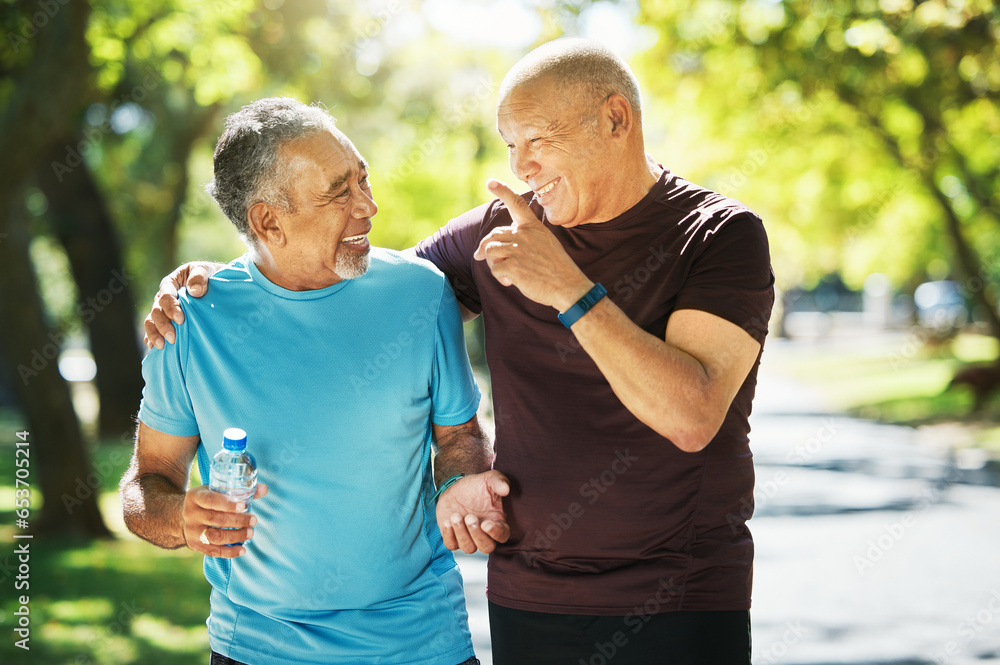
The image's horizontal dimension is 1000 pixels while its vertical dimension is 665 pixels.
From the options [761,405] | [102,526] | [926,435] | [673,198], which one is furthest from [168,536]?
[761,405]

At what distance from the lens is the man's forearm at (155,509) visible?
2705 millimetres

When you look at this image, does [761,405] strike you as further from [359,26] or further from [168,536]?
[168,536]

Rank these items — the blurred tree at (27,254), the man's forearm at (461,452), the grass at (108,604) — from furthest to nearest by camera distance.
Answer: the blurred tree at (27,254)
the grass at (108,604)
the man's forearm at (461,452)

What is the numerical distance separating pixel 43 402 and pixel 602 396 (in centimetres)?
878

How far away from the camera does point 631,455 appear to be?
8.87 ft

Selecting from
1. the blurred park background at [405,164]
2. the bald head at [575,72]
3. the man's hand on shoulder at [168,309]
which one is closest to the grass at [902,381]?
the blurred park background at [405,164]

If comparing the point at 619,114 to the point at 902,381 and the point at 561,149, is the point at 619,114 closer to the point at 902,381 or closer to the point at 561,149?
the point at 561,149

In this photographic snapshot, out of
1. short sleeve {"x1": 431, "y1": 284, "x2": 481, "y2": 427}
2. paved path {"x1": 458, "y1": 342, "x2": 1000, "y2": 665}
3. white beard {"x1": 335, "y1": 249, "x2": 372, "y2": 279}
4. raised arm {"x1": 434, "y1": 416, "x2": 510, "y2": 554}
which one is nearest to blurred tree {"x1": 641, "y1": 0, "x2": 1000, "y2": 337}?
paved path {"x1": 458, "y1": 342, "x2": 1000, "y2": 665}

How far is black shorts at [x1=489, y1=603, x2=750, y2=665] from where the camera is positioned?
2652 mm

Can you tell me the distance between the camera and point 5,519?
41.1ft

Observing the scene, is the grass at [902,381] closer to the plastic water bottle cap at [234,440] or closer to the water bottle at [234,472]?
the water bottle at [234,472]

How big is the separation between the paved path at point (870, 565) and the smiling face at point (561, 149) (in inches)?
175

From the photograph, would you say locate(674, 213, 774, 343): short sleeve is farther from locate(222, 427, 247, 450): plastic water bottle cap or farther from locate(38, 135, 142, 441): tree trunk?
locate(38, 135, 142, 441): tree trunk

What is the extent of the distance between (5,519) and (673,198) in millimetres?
12014
